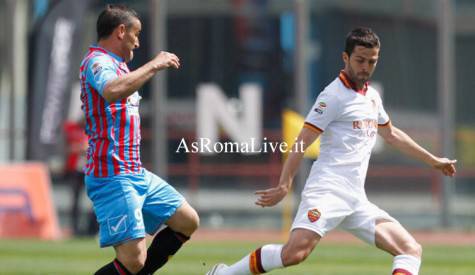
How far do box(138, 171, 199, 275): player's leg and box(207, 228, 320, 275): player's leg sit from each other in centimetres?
45

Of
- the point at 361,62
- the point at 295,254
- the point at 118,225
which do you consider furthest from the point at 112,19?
the point at 295,254

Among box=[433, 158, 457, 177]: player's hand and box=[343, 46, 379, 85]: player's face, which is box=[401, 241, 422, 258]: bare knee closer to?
box=[433, 158, 457, 177]: player's hand

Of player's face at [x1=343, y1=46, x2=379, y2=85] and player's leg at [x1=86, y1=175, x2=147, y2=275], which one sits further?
player's face at [x1=343, y1=46, x2=379, y2=85]

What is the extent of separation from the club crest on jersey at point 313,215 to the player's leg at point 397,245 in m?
0.45

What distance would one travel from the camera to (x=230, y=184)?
2023 cm

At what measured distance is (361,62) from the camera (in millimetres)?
8211

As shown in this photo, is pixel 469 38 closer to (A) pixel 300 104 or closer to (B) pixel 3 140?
(A) pixel 300 104

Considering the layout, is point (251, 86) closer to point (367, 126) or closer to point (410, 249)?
point (367, 126)

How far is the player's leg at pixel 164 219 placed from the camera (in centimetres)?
838

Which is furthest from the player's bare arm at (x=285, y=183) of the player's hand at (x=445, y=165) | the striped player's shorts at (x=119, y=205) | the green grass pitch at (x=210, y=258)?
the green grass pitch at (x=210, y=258)

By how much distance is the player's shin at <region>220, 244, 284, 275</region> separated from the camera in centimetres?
820

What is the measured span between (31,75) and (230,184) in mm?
3827

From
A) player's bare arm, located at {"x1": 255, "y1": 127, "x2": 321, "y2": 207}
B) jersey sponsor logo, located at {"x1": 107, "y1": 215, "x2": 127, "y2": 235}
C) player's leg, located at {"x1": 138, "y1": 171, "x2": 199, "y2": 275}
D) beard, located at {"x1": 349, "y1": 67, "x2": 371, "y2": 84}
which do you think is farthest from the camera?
player's leg, located at {"x1": 138, "y1": 171, "x2": 199, "y2": 275}

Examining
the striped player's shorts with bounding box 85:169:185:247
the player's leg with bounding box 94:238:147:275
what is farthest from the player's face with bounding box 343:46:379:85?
the player's leg with bounding box 94:238:147:275
